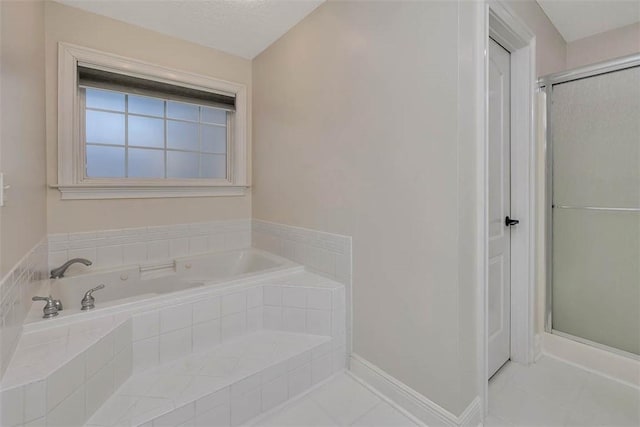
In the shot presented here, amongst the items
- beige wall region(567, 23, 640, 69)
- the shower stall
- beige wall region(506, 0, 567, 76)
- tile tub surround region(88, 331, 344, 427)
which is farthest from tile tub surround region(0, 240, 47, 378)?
beige wall region(567, 23, 640, 69)

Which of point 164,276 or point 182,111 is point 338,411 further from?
point 182,111

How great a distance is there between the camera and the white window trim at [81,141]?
6.71 feet

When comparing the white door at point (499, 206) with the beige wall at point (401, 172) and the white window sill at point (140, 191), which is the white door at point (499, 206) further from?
the white window sill at point (140, 191)

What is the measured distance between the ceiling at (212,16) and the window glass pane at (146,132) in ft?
2.40

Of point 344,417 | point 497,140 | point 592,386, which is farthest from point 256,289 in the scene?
point 592,386

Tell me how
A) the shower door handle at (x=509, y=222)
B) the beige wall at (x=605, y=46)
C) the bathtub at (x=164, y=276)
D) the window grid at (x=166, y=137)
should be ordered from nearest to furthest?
1. the shower door handle at (x=509, y=222)
2. the bathtub at (x=164, y=276)
3. the beige wall at (x=605, y=46)
4. the window grid at (x=166, y=137)

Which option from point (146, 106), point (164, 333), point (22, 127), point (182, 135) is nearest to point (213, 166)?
point (182, 135)

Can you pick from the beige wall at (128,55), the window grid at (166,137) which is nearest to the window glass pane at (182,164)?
the window grid at (166,137)

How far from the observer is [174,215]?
2547 millimetres

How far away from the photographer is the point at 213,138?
2.89 m

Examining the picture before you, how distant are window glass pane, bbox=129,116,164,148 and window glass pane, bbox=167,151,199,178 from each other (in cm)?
14

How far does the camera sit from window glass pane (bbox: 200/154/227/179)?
2848 mm

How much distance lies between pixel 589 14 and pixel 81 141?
3.89 m

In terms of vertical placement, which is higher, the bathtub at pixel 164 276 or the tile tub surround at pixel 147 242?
the tile tub surround at pixel 147 242
